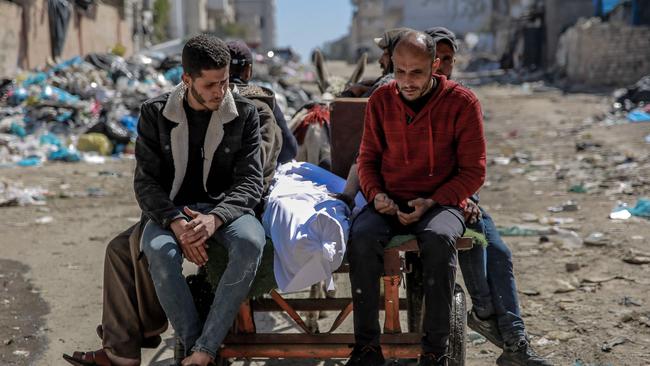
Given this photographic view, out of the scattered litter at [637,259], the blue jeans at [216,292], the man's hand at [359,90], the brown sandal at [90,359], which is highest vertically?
the man's hand at [359,90]

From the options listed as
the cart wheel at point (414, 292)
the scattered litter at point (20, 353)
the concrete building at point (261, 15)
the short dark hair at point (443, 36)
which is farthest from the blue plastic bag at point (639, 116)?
the concrete building at point (261, 15)

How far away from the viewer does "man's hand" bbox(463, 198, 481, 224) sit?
3429 millimetres

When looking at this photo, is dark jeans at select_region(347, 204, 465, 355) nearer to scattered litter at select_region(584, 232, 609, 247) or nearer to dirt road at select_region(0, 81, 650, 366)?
dirt road at select_region(0, 81, 650, 366)

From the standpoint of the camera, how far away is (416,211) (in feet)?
10.5

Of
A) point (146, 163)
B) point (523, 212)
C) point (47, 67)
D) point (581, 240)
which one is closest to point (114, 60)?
point (47, 67)

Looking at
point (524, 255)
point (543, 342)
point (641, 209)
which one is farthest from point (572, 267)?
point (641, 209)

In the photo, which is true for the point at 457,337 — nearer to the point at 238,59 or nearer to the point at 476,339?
the point at 476,339

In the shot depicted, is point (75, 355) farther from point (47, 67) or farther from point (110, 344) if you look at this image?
point (47, 67)

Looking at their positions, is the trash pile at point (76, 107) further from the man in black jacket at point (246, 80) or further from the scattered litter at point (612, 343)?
the scattered litter at point (612, 343)

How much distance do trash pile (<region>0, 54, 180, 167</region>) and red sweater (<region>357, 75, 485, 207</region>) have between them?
29.5 ft

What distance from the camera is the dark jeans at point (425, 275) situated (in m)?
3.05

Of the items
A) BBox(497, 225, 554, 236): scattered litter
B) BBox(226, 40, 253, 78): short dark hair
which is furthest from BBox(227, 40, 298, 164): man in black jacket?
BBox(497, 225, 554, 236): scattered litter

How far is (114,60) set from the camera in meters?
19.0

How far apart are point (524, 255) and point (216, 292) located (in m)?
3.71
